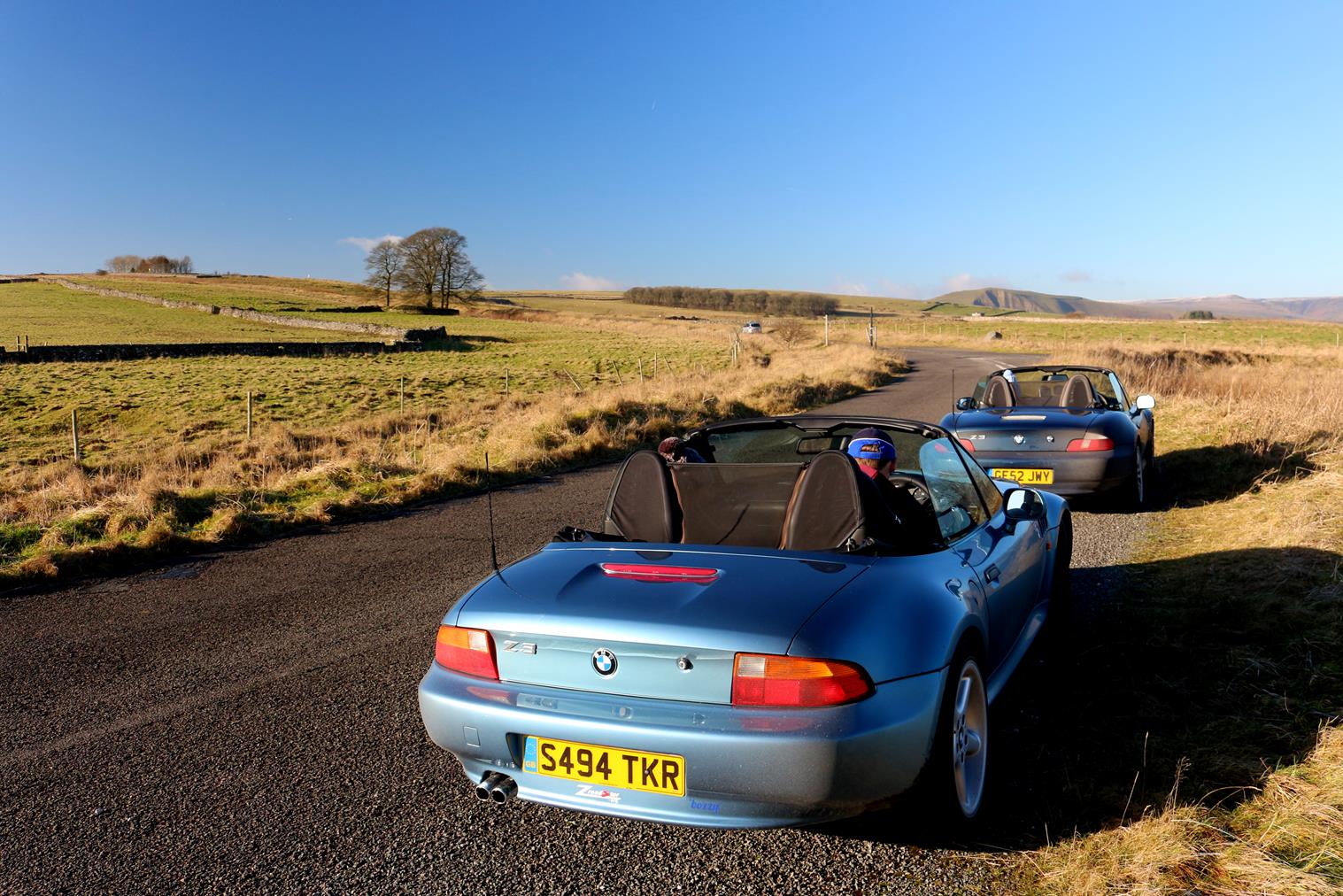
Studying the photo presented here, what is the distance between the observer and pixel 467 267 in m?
91.0

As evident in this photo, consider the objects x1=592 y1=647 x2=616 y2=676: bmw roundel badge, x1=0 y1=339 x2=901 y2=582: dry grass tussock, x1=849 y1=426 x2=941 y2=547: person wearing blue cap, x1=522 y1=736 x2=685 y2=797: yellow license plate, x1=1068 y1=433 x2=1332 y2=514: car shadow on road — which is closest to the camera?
x1=522 y1=736 x2=685 y2=797: yellow license plate

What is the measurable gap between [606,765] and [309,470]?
35.3 feet

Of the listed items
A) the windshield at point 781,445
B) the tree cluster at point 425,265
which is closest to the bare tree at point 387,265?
the tree cluster at point 425,265

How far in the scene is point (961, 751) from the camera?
303 centimetres

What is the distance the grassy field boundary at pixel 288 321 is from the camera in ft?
191

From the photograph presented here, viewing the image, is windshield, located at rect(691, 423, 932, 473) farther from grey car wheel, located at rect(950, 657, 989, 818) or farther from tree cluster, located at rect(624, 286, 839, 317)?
tree cluster, located at rect(624, 286, 839, 317)

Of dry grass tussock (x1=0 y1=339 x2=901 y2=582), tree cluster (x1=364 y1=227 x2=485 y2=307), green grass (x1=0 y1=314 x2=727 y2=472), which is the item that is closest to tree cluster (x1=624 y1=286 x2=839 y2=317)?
tree cluster (x1=364 y1=227 x2=485 y2=307)

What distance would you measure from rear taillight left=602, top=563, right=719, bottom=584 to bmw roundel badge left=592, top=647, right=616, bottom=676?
1.17ft

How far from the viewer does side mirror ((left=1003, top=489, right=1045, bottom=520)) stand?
4.16 m

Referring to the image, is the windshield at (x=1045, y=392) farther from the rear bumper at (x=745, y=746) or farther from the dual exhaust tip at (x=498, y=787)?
the dual exhaust tip at (x=498, y=787)

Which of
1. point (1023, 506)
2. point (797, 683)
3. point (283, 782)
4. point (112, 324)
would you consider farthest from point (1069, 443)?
point (112, 324)

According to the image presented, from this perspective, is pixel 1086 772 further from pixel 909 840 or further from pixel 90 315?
pixel 90 315

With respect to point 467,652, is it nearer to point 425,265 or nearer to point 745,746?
point 745,746

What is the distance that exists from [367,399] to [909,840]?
2791cm
